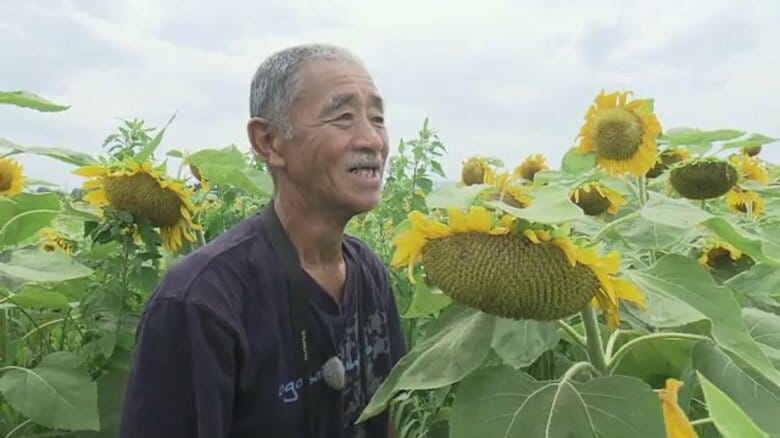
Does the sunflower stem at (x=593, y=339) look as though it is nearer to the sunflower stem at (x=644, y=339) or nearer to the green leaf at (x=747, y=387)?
the sunflower stem at (x=644, y=339)

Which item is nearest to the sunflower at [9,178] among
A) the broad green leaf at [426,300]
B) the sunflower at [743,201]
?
the broad green leaf at [426,300]

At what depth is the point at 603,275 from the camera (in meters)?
1.13

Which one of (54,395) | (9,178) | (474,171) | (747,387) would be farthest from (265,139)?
(474,171)

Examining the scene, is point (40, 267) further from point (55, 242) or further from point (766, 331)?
point (766, 331)

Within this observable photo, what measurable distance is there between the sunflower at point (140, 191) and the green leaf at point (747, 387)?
3.38 ft

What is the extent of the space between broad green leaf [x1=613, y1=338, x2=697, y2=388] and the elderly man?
0.44m

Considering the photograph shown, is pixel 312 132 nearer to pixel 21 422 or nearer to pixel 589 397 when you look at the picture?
pixel 589 397

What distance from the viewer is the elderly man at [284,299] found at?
139 centimetres

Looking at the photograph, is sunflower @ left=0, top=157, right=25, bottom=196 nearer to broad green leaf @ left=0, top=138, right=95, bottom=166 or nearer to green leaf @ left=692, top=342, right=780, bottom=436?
broad green leaf @ left=0, top=138, right=95, bottom=166

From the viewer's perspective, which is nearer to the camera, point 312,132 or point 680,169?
point 312,132

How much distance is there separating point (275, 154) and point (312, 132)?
0.32ft

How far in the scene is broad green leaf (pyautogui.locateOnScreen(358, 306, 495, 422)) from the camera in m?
1.20

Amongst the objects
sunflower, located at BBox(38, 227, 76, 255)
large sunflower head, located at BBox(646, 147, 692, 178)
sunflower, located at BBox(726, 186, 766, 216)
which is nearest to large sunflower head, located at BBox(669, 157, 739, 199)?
large sunflower head, located at BBox(646, 147, 692, 178)

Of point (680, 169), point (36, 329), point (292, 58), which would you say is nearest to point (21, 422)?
point (36, 329)
